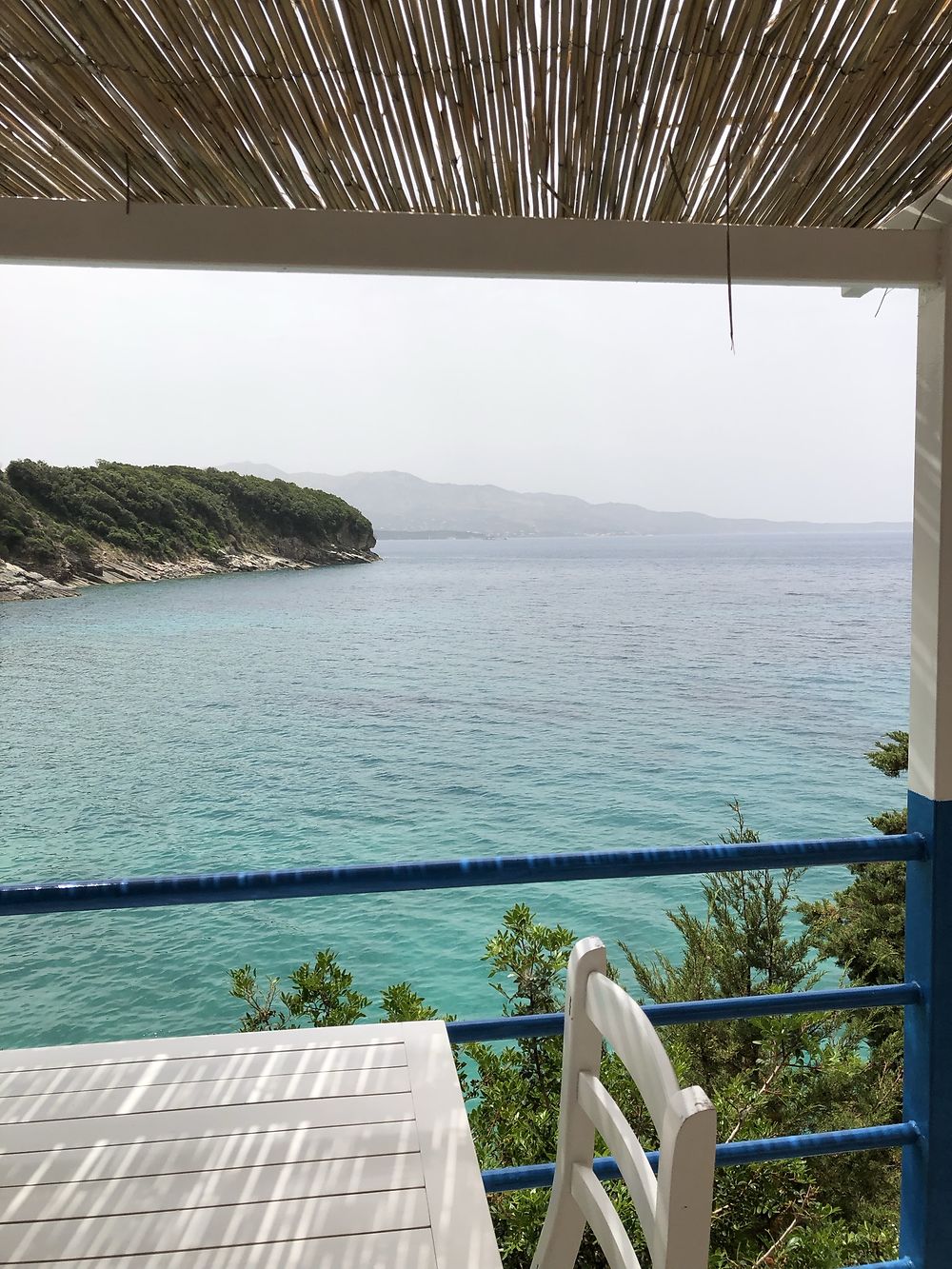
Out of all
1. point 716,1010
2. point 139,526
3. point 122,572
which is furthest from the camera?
point 122,572

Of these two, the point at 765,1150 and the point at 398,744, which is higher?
the point at 765,1150

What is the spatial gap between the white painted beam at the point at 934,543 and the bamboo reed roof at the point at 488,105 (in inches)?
8.5

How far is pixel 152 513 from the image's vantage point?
23.7 metres

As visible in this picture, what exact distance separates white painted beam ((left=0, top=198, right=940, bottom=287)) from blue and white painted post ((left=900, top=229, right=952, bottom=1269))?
0.52 ft

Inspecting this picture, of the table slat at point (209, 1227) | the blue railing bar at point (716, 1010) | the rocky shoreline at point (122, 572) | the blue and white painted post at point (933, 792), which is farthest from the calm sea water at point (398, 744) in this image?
the table slat at point (209, 1227)

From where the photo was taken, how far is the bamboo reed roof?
1311mm

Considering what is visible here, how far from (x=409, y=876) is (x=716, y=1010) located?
539 millimetres

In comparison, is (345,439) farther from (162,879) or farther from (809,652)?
(162,879)

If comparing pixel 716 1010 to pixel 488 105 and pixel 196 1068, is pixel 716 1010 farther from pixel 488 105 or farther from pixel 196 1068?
pixel 488 105

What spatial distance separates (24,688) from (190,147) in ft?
78.2

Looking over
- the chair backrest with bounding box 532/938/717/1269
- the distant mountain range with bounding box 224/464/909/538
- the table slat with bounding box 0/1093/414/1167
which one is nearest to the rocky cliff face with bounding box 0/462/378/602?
the distant mountain range with bounding box 224/464/909/538

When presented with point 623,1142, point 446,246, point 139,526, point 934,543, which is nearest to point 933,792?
point 934,543

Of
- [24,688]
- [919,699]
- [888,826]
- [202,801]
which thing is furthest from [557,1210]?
[24,688]

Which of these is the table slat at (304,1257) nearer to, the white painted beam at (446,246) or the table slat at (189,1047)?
the table slat at (189,1047)
